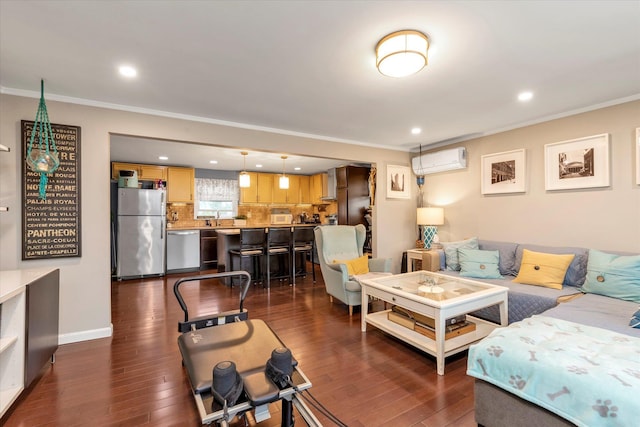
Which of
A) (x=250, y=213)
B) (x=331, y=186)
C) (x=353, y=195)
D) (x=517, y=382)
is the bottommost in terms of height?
(x=517, y=382)

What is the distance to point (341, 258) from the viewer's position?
13.3 feet

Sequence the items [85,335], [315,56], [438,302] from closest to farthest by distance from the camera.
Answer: [315,56] → [438,302] → [85,335]

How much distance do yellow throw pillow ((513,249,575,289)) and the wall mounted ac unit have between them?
5.70 ft

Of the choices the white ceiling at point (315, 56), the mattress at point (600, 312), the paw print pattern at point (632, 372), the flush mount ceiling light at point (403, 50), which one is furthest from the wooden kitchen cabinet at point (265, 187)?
the paw print pattern at point (632, 372)

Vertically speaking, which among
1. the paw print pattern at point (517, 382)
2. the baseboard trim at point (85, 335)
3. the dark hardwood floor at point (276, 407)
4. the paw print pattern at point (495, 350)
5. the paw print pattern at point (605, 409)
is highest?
the paw print pattern at point (495, 350)

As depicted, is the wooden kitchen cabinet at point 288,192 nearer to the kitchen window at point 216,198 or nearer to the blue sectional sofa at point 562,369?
the kitchen window at point 216,198

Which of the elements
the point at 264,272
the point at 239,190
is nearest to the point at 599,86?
the point at 264,272

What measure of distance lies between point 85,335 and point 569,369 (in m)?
3.85

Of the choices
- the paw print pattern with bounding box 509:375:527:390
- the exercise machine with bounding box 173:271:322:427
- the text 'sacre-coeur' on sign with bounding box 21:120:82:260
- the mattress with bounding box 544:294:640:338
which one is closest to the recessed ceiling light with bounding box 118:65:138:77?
the text 'sacre-coeur' on sign with bounding box 21:120:82:260

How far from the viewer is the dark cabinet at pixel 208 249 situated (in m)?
6.44

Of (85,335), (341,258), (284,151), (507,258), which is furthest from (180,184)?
(507,258)

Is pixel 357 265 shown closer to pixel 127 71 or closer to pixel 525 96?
pixel 525 96

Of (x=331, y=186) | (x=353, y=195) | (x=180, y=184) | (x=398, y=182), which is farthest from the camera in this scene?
(x=331, y=186)

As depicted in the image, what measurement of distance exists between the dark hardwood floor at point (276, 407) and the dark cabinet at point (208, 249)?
296 centimetres
